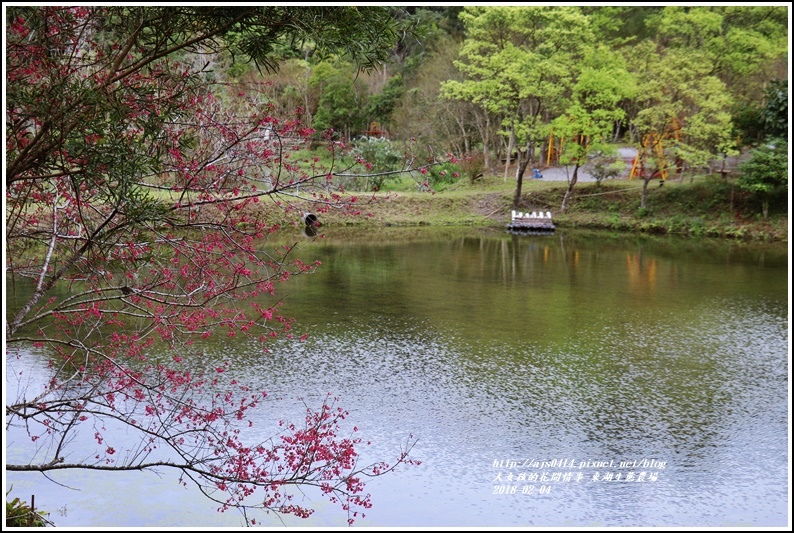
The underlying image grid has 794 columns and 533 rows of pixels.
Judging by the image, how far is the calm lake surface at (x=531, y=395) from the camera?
6.90m

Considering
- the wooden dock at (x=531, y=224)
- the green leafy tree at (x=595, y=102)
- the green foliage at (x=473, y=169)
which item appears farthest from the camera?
the green foliage at (x=473, y=169)

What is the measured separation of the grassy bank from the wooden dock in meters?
0.97

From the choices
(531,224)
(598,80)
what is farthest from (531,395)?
(598,80)

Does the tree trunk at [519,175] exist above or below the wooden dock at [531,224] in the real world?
above

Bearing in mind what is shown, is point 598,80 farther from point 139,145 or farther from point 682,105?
point 139,145

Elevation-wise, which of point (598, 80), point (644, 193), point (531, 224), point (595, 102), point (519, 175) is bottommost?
point (531, 224)

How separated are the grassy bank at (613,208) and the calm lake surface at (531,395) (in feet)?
23.6

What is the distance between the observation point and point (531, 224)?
2541 centimetres

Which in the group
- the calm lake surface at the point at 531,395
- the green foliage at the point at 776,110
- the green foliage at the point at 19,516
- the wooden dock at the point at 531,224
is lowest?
the wooden dock at the point at 531,224

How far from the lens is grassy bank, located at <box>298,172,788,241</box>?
2497 cm

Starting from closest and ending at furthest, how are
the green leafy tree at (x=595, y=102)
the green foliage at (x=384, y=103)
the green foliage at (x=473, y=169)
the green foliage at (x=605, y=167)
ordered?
the green leafy tree at (x=595, y=102) < the green foliage at (x=605, y=167) < the green foliage at (x=384, y=103) < the green foliage at (x=473, y=169)

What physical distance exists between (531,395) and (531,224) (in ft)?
53.4

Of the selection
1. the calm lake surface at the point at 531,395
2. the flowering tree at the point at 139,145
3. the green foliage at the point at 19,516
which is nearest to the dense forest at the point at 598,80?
the calm lake surface at the point at 531,395

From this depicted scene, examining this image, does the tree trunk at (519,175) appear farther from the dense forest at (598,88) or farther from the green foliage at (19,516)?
the green foliage at (19,516)
